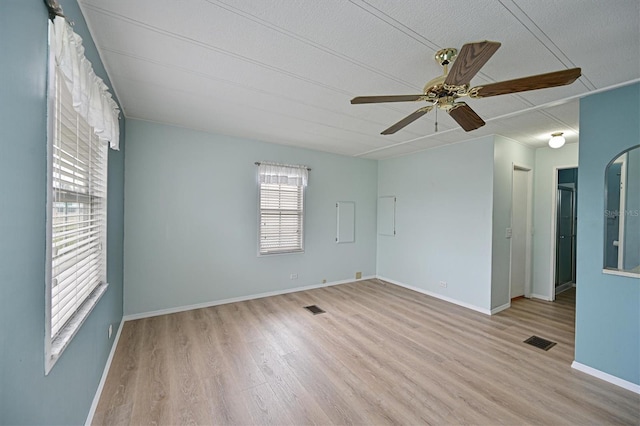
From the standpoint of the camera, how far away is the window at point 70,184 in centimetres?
107

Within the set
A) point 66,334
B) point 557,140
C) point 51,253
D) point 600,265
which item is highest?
point 557,140

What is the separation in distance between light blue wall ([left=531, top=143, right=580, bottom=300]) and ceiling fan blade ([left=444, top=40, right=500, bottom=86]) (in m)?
3.91

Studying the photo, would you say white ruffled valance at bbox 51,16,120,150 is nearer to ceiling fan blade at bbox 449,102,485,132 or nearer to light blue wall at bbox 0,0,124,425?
light blue wall at bbox 0,0,124,425

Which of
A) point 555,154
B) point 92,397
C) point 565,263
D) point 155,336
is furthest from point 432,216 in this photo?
point 92,397

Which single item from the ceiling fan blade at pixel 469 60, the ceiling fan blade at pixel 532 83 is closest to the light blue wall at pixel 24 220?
the ceiling fan blade at pixel 469 60

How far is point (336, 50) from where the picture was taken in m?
1.80

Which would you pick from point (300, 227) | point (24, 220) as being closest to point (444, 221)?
point (300, 227)

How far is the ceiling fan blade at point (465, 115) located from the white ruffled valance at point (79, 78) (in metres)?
2.18

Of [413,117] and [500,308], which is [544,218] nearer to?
[500,308]

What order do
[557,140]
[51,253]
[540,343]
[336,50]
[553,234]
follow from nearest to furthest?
[51,253], [336,50], [540,343], [557,140], [553,234]

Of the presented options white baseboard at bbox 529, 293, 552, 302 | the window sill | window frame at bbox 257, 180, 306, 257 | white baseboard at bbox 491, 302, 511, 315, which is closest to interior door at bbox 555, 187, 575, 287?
white baseboard at bbox 529, 293, 552, 302

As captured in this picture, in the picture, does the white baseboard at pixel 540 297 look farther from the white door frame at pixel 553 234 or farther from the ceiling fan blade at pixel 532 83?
the ceiling fan blade at pixel 532 83

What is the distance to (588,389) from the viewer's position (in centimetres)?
211

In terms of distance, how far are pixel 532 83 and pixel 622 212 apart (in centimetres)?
183
